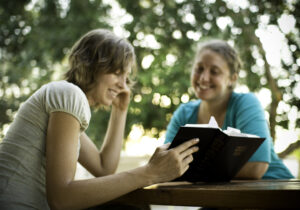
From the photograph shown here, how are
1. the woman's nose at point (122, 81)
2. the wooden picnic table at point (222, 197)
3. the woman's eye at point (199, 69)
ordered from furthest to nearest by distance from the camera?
the woman's eye at point (199, 69) → the woman's nose at point (122, 81) → the wooden picnic table at point (222, 197)

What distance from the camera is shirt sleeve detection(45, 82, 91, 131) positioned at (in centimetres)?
111

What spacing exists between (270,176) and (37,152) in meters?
1.42

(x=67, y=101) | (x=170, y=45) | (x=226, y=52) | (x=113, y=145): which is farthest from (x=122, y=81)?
(x=170, y=45)

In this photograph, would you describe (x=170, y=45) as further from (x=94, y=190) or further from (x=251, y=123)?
(x=94, y=190)

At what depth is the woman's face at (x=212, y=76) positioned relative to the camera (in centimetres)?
223

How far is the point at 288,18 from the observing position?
3180 mm

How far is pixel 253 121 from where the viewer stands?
182 centimetres

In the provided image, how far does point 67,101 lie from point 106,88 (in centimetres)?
44

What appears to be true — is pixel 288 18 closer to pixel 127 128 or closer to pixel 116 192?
pixel 127 128

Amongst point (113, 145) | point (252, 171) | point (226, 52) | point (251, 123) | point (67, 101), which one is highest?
point (226, 52)

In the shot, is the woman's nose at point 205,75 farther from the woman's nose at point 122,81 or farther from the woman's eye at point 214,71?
the woman's nose at point 122,81

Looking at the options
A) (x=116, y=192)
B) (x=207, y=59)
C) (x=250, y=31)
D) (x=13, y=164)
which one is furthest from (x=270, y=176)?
(x=250, y=31)

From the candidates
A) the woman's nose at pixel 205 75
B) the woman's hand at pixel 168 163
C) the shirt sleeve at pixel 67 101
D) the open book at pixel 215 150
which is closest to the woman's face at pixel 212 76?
the woman's nose at pixel 205 75

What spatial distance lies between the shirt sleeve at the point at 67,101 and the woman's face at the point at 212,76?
4.10 feet
